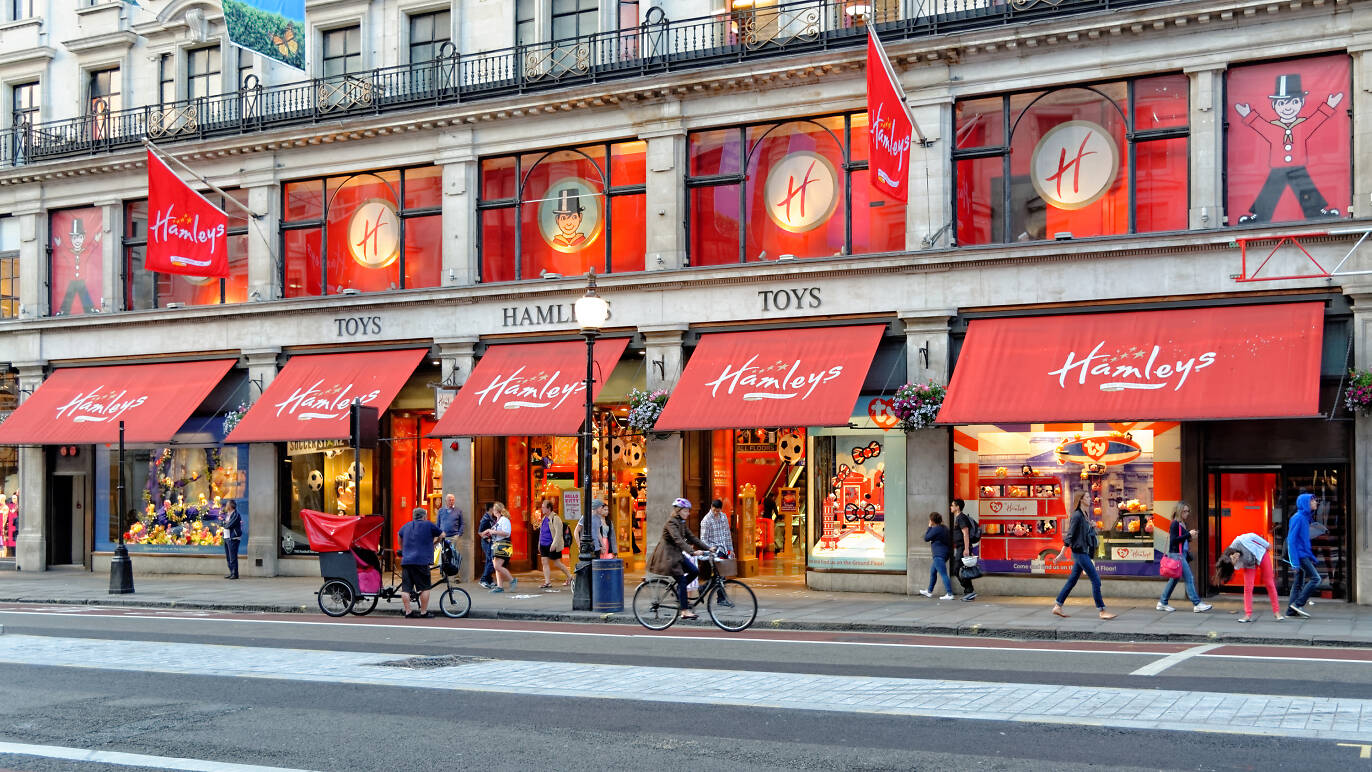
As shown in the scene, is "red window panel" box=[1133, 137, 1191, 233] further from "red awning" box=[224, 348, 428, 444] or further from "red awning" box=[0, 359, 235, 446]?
"red awning" box=[0, 359, 235, 446]

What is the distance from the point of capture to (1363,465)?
21.2 m

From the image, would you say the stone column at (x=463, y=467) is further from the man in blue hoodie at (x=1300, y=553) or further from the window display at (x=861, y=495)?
the man in blue hoodie at (x=1300, y=553)

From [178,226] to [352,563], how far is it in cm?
1205

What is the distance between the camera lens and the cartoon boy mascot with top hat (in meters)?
21.9

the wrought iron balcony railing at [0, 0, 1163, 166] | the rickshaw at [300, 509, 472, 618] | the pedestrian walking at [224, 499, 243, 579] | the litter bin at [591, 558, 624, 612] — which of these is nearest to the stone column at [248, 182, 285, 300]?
the wrought iron balcony railing at [0, 0, 1163, 166]

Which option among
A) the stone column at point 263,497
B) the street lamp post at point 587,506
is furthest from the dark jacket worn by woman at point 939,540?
the stone column at point 263,497

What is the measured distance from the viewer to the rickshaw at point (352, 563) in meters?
→ 21.3

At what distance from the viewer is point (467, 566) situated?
93.5 ft

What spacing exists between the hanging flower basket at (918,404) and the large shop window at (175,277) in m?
16.4

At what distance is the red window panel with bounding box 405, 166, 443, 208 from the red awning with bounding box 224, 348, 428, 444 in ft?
10.7

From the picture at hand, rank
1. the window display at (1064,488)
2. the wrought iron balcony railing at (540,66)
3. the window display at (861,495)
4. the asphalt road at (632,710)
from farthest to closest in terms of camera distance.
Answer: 1. the window display at (861,495)
2. the wrought iron balcony railing at (540,66)
3. the window display at (1064,488)
4. the asphalt road at (632,710)

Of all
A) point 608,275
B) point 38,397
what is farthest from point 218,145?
point 608,275

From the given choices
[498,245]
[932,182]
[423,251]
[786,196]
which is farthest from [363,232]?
[932,182]

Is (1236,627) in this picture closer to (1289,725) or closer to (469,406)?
(1289,725)
